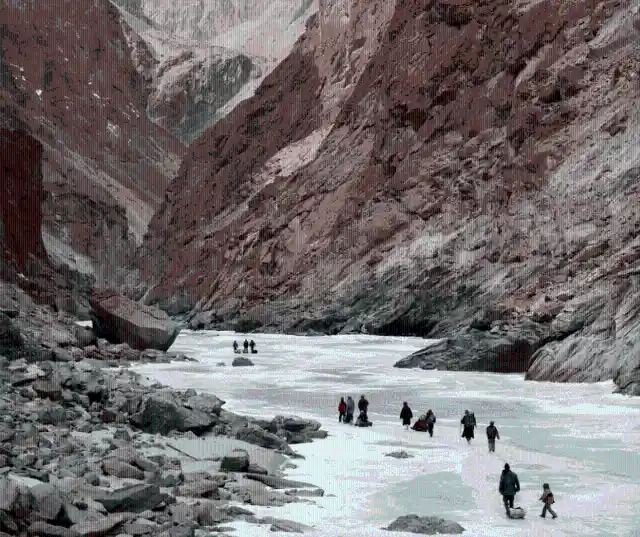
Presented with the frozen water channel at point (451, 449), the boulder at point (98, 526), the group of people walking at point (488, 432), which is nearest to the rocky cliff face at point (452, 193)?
the frozen water channel at point (451, 449)

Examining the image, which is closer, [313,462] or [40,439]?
[40,439]

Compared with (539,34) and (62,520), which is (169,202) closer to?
(539,34)

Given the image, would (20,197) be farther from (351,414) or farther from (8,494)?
(8,494)

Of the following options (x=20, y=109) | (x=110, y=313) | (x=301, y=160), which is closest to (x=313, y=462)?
(x=110, y=313)

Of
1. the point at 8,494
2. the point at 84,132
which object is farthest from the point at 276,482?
the point at 84,132

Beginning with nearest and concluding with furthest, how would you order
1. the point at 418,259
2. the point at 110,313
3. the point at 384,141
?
the point at 110,313
the point at 418,259
the point at 384,141

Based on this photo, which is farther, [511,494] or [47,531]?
[511,494]

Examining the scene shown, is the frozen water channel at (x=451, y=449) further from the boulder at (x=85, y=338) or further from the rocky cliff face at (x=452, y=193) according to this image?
the boulder at (x=85, y=338)
